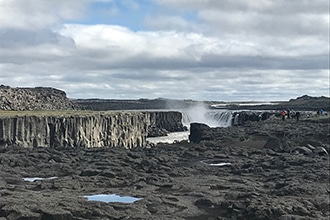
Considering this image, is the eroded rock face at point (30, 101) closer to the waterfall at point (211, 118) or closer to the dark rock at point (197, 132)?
the dark rock at point (197, 132)

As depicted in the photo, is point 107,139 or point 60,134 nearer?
point 60,134

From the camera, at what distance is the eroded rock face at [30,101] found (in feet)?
230

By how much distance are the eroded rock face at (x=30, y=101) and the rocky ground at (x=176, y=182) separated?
1292 inches

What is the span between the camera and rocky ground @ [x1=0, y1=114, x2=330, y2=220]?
19609 millimetres

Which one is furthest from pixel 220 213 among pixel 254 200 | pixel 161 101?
pixel 161 101

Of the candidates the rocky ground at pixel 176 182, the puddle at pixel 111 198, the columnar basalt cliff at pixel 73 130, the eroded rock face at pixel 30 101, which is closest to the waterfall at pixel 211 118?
the eroded rock face at pixel 30 101

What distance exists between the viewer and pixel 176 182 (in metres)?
27.4

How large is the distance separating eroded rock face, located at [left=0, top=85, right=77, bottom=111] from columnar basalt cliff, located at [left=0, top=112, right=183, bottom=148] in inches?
710

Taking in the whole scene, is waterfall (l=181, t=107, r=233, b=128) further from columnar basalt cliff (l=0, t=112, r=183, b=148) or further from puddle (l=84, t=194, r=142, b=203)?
puddle (l=84, t=194, r=142, b=203)

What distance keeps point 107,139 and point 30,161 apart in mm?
22913

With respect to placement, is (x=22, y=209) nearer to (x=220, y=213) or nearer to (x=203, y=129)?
(x=220, y=213)

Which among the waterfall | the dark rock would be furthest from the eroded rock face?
the waterfall

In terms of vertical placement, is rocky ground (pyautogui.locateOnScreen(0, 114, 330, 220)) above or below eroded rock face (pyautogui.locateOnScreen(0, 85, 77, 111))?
below

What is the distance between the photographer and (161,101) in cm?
17325
